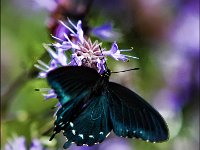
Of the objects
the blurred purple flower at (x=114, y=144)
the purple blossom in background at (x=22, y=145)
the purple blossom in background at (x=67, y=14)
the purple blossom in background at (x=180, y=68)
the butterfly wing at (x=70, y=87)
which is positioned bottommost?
the blurred purple flower at (x=114, y=144)

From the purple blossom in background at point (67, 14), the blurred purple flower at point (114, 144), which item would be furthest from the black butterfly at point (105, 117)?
the blurred purple flower at point (114, 144)

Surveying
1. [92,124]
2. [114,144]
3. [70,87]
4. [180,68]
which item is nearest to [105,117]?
[92,124]

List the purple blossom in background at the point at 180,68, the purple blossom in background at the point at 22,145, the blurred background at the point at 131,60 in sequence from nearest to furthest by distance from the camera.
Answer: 1. the purple blossom in background at the point at 22,145
2. the blurred background at the point at 131,60
3. the purple blossom in background at the point at 180,68

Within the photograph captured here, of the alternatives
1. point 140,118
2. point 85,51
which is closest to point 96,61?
point 85,51

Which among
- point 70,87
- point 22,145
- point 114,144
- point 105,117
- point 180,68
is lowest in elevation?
point 114,144

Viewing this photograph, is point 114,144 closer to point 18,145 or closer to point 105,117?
point 18,145

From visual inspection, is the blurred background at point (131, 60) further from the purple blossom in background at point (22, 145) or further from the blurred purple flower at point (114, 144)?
the purple blossom in background at point (22, 145)

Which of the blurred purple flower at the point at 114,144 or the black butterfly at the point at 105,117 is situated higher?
the black butterfly at the point at 105,117
